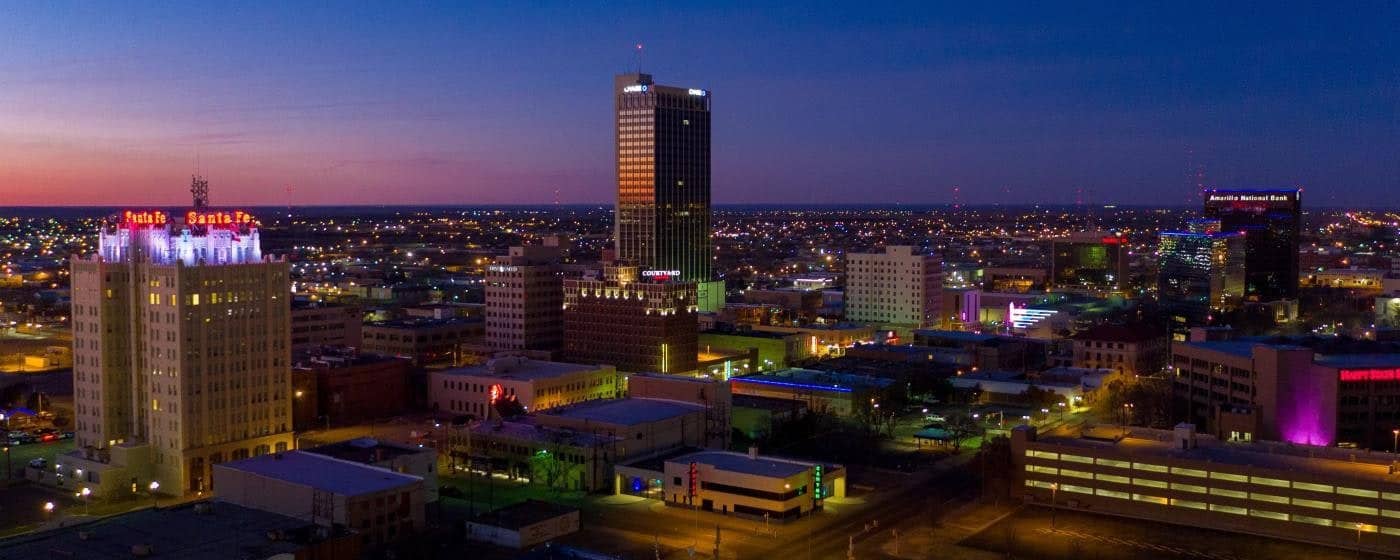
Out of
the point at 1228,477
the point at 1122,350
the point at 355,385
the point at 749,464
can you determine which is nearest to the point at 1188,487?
the point at 1228,477

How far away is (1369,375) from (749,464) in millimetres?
44165

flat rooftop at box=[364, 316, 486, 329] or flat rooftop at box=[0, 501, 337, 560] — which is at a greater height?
flat rooftop at box=[364, 316, 486, 329]

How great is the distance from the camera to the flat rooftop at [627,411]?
7815 cm

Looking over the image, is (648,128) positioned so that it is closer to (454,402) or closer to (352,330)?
(352,330)

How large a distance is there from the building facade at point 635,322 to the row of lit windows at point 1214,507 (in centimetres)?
4543

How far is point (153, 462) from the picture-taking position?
73188 millimetres

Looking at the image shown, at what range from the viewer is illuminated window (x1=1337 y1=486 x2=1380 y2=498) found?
60125 mm

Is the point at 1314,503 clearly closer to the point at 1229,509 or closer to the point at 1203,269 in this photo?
the point at 1229,509

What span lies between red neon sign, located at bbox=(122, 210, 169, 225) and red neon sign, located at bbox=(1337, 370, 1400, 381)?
75578 millimetres

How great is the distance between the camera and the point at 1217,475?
64188 mm

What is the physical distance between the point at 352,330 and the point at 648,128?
1576 inches

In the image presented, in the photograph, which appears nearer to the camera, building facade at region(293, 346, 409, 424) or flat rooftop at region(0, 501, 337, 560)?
flat rooftop at region(0, 501, 337, 560)

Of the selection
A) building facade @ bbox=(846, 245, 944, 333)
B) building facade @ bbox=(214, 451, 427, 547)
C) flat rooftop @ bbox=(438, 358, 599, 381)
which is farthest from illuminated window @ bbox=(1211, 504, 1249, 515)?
building facade @ bbox=(846, 245, 944, 333)

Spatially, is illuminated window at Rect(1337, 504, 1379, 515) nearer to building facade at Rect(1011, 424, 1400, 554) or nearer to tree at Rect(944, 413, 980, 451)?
building facade at Rect(1011, 424, 1400, 554)
